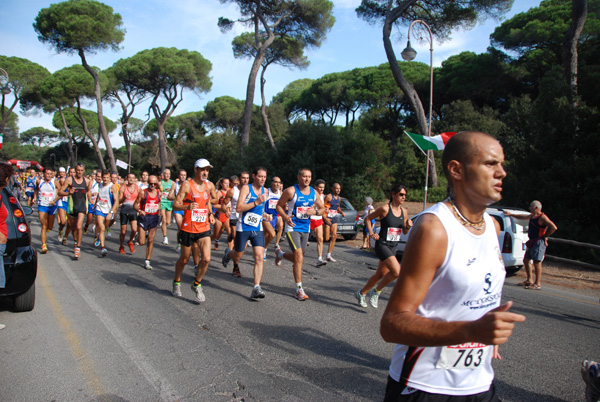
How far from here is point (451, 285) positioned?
156cm

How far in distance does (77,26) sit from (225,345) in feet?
105

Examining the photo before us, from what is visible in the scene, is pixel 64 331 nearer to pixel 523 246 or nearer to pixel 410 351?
pixel 410 351

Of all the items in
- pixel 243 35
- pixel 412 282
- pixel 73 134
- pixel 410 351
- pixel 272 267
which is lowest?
pixel 272 267

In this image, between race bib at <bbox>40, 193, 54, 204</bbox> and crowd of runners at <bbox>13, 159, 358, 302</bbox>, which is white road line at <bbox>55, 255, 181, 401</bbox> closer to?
crowd of runners at <bbox>13, 159, 358, 302</bbox>

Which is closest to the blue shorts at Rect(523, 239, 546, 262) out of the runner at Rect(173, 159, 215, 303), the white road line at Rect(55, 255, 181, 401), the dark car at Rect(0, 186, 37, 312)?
the runner at Rect(173, 159, 215, 303)

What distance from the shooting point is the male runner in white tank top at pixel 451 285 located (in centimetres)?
149

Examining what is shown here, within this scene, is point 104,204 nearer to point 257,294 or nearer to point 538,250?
point 257,294

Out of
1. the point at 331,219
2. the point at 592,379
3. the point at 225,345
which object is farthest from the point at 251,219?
the point at 592,379

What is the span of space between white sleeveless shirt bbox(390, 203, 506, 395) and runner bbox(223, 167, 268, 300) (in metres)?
4.80

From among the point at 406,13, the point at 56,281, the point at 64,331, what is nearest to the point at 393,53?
the point at 406,13

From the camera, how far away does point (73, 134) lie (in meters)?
62.1

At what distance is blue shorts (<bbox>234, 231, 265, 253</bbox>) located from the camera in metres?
6.71

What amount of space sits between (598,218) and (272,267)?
10110 mm

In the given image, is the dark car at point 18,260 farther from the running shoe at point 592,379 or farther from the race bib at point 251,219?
the running shoe at point 592,379
